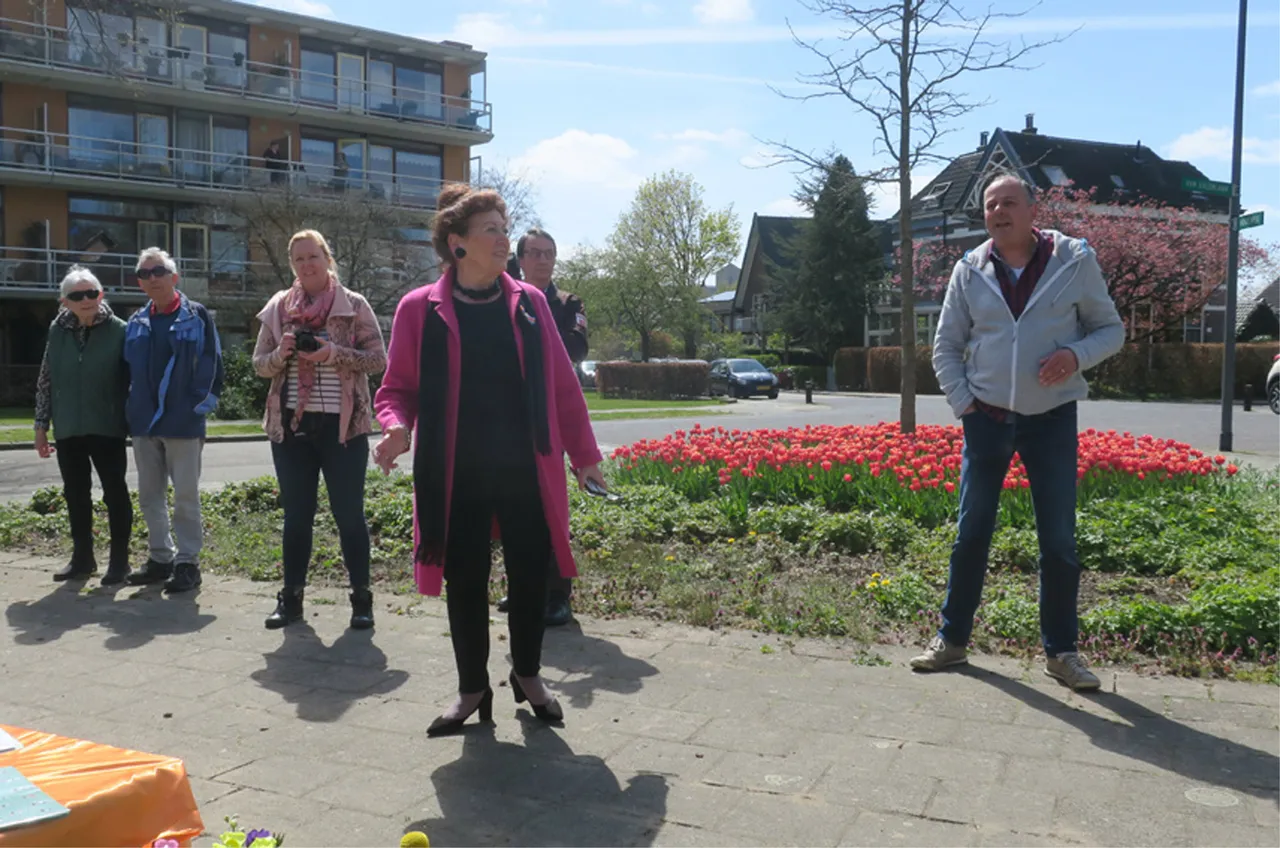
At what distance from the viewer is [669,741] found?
3.79m

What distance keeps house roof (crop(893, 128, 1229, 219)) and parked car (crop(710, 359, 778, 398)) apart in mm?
15318

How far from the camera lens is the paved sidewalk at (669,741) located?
311cm

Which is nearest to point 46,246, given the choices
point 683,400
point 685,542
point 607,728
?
point 683,400

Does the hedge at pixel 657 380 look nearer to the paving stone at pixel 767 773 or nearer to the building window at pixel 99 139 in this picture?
the building window at pixel 99 139

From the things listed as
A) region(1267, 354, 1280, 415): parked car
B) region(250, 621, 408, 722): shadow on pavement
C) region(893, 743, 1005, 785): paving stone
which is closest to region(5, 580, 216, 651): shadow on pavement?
region(250, 621, 408, 722): shadow on pavement

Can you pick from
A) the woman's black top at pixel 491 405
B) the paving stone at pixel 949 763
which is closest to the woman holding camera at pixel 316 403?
the woman's black top at pixel 491 405

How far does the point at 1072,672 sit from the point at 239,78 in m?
36.7

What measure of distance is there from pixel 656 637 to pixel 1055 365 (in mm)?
2176

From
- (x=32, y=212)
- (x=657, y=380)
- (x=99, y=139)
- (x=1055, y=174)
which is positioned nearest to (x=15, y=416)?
(x=32, y=212)

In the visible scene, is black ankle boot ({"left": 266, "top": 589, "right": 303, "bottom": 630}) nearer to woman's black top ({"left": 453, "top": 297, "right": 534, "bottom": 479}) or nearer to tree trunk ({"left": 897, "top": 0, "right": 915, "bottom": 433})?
woman's black top ({"left": 453, "top": 297, "right": 534, "bottom": 479})

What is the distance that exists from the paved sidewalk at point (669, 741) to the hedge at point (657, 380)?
1335 inches

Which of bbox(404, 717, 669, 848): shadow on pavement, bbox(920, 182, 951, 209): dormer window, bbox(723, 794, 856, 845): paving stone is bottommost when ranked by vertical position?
bbox(404, 717, 669, 848): shadow on pavement

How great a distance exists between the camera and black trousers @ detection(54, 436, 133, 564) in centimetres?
678

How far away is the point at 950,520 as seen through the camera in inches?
288
